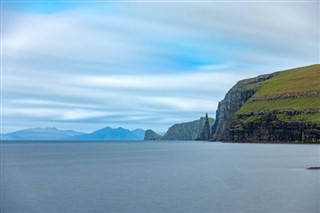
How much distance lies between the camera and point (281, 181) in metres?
82.5

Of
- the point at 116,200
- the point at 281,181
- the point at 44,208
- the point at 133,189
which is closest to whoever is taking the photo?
the point at 44,208

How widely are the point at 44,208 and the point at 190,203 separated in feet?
61.9

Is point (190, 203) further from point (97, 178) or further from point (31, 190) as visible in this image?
point (97, 178)

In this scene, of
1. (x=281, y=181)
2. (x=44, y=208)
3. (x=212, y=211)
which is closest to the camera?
(x=212, y=211)

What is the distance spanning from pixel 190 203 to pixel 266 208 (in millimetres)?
9942

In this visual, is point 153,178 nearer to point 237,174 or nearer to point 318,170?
point 237,174

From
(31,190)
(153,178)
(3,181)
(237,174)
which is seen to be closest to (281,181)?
(237,174)

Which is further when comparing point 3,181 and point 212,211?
point 3,181

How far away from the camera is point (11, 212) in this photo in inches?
2173

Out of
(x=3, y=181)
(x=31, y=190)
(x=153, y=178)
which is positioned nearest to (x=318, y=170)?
(x=153, y=178)

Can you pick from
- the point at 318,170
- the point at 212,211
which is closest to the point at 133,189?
the point at 212,211

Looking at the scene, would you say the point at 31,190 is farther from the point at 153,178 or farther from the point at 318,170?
the point at 318,170

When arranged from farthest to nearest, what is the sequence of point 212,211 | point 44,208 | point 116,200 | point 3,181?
point 3,181 → point 116,200 → point 44,208 → point 212,211

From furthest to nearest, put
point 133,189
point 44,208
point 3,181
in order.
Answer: point 3,181 → point 133,189 → point 44,208
